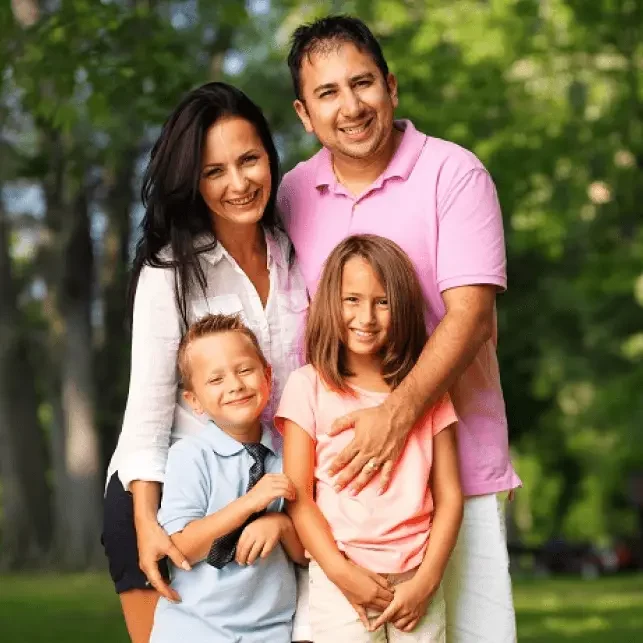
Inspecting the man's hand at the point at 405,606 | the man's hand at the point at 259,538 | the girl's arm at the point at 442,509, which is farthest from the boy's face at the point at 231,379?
the man's hand at the point at 405,606

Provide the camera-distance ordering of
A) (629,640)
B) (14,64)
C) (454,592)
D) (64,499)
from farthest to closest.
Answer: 1. (64,499)
2. (629,640)
3. (14,64)
4. (454,592)

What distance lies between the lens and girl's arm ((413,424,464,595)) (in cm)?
457

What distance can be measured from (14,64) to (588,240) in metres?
11.0

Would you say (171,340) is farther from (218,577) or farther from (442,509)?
(442,509)

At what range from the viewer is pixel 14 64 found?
9312 mm

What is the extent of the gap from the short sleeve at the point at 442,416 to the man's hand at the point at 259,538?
19.4 inches

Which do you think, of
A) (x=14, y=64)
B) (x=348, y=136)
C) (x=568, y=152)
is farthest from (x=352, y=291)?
(x=568, y=152)

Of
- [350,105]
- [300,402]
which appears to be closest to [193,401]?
[300,402]

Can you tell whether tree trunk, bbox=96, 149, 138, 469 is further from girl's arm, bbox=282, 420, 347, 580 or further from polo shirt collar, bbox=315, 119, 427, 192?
girl's arm, bbox=282, 420, 347, 580

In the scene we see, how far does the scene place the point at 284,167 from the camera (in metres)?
19.6

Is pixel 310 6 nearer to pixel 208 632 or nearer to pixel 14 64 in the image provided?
pixel 14 64

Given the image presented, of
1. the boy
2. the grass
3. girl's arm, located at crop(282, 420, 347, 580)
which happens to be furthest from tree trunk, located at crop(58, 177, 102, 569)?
girl's arm, located at crop(282, 420, 347, 580)

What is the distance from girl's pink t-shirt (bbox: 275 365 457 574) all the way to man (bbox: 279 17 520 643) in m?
0.25

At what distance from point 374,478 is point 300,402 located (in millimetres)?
291
